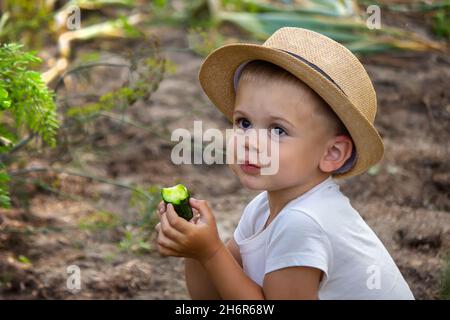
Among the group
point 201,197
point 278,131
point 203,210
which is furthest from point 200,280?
point 201,197

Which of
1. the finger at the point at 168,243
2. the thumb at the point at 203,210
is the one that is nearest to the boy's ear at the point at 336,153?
the thumb at the point at 203,210

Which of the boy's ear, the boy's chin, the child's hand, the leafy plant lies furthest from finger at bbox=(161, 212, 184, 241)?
the leafy plant

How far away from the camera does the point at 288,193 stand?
83.4 inches

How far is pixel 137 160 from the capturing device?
400cm

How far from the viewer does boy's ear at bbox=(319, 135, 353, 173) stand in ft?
6.85

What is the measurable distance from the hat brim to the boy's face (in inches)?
2.0

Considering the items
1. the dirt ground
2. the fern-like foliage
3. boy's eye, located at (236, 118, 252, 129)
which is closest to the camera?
boy's eye, located at (236, 118, 252, 129)

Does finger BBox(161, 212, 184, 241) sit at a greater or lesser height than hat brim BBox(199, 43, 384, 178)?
lesser

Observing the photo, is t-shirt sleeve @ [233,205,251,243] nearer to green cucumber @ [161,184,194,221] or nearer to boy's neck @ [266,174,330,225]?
boy's neck @ [266,174,330,225]

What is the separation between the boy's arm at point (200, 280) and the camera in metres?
2.27

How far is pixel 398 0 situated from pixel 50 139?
3.78 metres

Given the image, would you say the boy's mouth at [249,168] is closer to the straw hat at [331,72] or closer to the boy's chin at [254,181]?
the boy's chin at [254,181]

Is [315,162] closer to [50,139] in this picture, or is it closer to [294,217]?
[294,217]

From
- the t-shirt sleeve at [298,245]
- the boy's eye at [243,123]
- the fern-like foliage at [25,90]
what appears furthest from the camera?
the fern-like foliage at [25,90]
